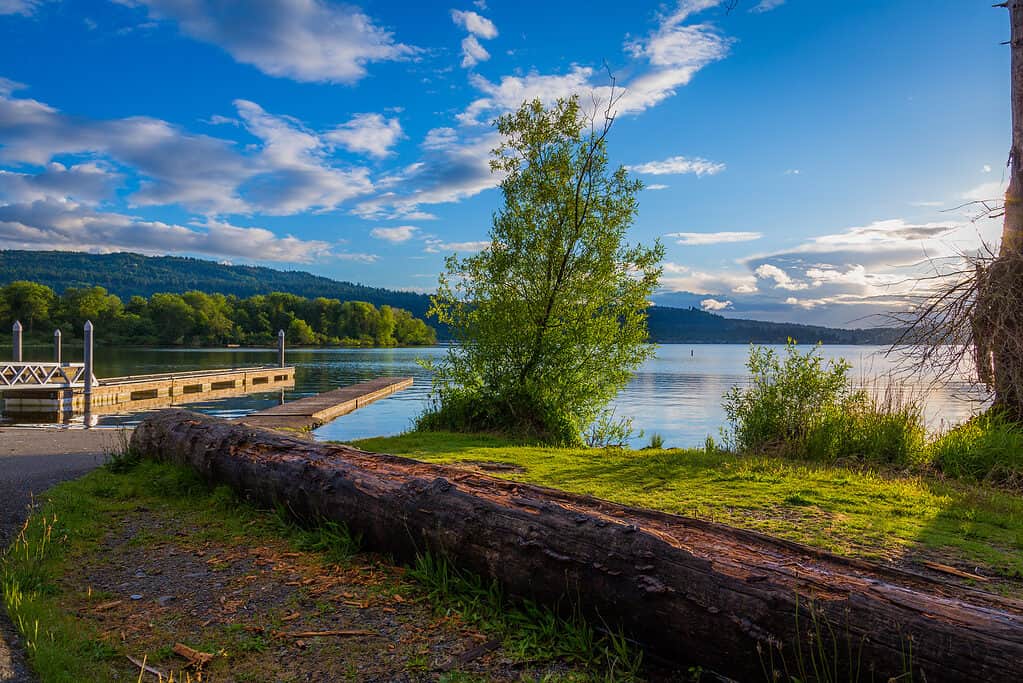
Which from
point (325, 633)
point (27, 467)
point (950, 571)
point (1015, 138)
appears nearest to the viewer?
point (950, 571)

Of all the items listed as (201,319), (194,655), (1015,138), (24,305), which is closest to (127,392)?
(194,655)

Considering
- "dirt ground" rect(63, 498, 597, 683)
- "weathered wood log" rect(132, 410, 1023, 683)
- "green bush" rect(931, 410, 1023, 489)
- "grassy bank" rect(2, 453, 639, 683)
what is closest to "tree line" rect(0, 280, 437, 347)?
"grassy bank" rect(2, 453, 639, 683)

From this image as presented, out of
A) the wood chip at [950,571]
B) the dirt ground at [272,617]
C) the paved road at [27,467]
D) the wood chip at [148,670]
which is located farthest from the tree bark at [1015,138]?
the paved road at [27,467]

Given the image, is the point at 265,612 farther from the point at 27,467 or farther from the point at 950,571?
the point at 27,467

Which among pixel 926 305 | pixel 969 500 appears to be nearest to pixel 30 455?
pixel 969 500

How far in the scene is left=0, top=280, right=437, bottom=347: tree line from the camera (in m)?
91.7

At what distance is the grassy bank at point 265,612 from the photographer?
136 inches

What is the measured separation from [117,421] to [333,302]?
382ft

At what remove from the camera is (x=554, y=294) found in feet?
47.8

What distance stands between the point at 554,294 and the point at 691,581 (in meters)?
11.5

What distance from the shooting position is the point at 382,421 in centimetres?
2172

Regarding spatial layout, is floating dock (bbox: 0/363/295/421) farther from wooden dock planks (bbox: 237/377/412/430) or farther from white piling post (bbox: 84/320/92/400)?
wooden dock planks (bbox: 237/377/412/430)

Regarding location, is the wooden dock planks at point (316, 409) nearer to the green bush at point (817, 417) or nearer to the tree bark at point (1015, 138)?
the green bush at point (817, 417)

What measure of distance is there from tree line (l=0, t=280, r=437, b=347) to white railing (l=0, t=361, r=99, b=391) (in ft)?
252
